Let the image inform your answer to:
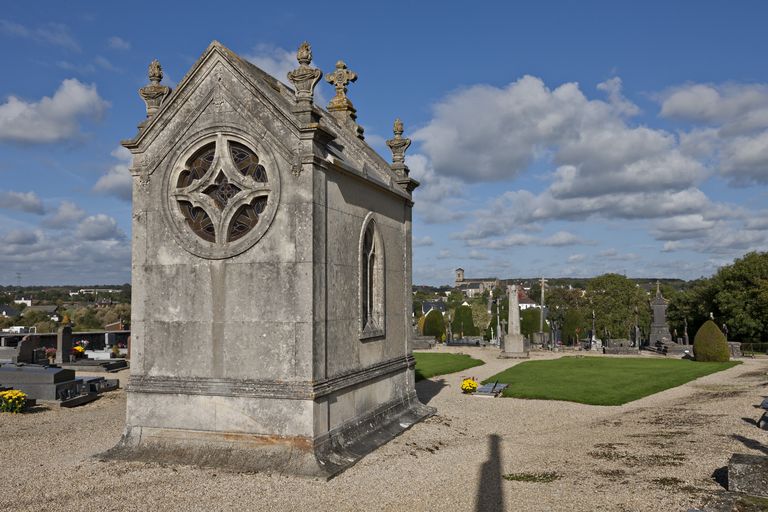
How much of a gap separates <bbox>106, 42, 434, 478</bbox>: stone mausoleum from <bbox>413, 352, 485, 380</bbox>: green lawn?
44.6 ft

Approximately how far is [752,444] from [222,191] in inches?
429

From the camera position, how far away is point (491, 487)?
8578mm

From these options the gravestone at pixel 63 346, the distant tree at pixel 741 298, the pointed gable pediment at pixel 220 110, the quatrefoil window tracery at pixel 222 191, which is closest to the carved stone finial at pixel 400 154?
the pointed gable pediment at pixel 220 110

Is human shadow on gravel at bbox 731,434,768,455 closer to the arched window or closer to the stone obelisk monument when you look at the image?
the arched window

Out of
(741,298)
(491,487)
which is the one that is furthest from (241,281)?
(741,298)

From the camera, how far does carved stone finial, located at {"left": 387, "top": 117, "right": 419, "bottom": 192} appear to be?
1526 centimetres

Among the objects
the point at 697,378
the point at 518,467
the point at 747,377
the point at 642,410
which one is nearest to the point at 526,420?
the point at 642,410

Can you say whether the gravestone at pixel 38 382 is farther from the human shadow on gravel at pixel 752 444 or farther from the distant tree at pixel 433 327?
the distant tree at pixel 433 327

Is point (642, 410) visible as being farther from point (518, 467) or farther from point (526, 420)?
point (518, 467)

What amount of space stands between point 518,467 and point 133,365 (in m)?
6.71

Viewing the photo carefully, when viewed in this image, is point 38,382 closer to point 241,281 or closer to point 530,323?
point 241,281

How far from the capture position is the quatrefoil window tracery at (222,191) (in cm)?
1013

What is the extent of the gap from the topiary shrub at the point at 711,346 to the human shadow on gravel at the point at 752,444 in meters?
20.2

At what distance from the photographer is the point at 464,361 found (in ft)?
97.4
